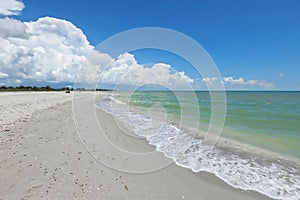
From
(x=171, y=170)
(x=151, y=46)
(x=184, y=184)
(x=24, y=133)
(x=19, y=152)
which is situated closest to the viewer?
(x=184, y=184)

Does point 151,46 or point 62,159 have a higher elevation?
point 151,46

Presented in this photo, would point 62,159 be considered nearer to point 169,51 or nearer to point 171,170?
point 171,170

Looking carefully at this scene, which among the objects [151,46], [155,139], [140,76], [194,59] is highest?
[151,46]

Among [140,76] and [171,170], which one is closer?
[171,170]

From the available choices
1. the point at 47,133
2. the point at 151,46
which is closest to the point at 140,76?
the point at 151,46

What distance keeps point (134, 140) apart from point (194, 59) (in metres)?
4.71

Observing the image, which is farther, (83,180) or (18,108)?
(18,108)

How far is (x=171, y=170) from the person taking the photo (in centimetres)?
572

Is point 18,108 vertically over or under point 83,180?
under

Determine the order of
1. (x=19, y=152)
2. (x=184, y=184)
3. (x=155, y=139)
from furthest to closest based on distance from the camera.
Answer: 1. (x=155, y=139)
2. (x=19, y=152)
3. (x=184, y=184)

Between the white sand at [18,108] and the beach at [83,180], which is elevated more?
the beach at [83,180]

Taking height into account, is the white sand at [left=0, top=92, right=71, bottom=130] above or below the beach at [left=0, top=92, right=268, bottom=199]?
below

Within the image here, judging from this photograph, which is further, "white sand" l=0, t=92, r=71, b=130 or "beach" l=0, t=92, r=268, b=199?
"white sand" l=0, t=92, r=71, b=130

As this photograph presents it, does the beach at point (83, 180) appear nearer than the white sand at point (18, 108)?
Yes
